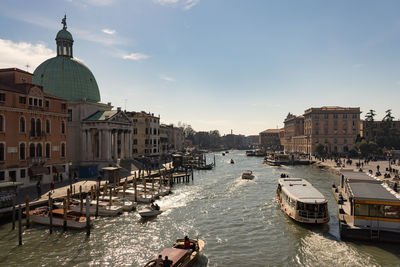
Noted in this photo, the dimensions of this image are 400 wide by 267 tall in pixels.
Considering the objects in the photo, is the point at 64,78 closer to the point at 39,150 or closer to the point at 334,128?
the point at 39,150

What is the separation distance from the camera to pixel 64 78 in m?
64.6

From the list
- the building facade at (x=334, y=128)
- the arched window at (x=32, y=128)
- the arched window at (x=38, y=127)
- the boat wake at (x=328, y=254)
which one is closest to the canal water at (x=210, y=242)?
the boat wake at (x=328, y=254)

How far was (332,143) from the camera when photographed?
411ft

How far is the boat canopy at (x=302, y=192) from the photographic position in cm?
2958

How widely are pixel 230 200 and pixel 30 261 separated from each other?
2719 centimetres

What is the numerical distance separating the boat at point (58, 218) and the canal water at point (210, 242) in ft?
2.74

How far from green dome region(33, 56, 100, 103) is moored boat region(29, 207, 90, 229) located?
130ft

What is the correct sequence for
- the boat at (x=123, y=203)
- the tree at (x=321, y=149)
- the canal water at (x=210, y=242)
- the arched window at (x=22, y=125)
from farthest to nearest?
1. the tree at (x=321, y=149)
2. the arched window at (x=22, y=125)
3. the boat at (x=123, y=203)
4. the canal water at (x=210, y=242)

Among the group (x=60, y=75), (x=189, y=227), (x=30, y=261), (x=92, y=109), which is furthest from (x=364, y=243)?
(x=60, y=75)

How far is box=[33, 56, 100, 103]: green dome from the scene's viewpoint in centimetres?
6381

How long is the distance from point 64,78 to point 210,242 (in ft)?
178

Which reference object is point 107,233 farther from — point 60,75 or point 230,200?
point 60,75

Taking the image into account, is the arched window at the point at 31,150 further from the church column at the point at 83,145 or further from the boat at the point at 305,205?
Answer: the boat at the point at 305,205

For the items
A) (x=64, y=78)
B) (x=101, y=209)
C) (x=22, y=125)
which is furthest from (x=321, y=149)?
(x=22, y=125)
